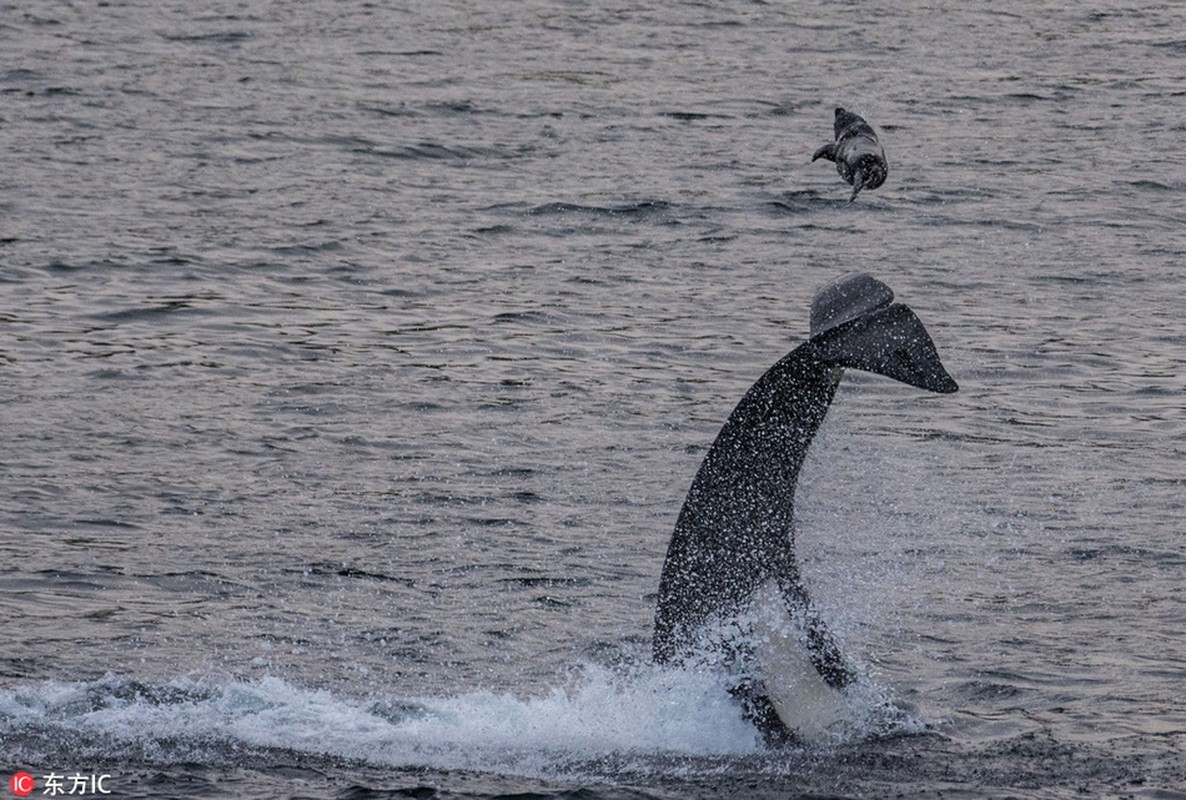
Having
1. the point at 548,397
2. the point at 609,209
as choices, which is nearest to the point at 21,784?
the point at 548,397

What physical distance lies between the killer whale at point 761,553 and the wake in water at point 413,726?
20 cm

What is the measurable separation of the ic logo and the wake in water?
0.52ft

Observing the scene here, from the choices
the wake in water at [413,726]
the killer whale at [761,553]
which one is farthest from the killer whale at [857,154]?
the wake in water at [413,726]

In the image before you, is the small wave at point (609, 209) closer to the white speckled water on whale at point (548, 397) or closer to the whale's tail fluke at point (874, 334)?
the white speckled water on whale at point (548, 397)

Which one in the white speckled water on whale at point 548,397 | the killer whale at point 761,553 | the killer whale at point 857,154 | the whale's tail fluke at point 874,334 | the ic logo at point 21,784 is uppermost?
the killer whale at point 857,154

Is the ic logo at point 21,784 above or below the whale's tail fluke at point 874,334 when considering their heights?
below

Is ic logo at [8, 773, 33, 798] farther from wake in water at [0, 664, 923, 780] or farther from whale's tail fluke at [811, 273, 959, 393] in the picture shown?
whale's tail fluke at [811, 273, 959, 393]

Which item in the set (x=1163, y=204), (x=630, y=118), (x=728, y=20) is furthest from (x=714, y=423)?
(x=728, y=20)

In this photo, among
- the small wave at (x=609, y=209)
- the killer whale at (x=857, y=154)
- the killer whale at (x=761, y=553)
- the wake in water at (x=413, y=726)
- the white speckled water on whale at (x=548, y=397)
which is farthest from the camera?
the small wave at (x=609, y=209)

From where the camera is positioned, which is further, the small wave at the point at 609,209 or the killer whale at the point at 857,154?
the small wave at the point at 609,209

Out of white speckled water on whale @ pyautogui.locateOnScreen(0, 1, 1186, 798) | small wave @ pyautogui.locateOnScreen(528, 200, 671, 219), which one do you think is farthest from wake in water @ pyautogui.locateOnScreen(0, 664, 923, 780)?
small wave @ pyautogui.locateOnScreen(528, 200, 671, 219)

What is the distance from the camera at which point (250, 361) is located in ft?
68.6

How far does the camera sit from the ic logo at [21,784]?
444 inches

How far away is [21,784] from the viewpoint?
11.4 m
